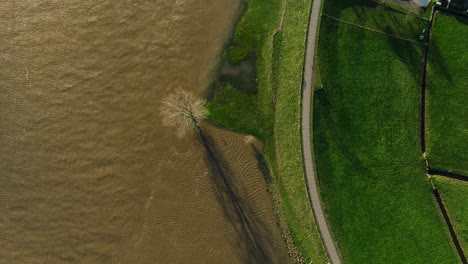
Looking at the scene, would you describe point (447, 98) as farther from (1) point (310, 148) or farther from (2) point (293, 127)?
(2) point (293, 127)

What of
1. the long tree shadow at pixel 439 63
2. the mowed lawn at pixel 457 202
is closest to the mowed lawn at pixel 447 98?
the long tree shadow at pixel 439 63

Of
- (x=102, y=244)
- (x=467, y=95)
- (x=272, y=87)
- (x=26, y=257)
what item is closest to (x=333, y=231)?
(x=272, y=87)

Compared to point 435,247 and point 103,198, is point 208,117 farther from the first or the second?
point 435,247

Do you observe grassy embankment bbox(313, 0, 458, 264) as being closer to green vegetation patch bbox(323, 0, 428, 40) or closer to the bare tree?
green vegetation patch bbox(323, 0, 428, 40)

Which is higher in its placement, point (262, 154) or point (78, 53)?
point (78, 53)

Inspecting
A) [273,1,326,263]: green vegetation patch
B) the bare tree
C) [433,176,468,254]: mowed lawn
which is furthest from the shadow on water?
[433,176,468,254]: mowed lawn
